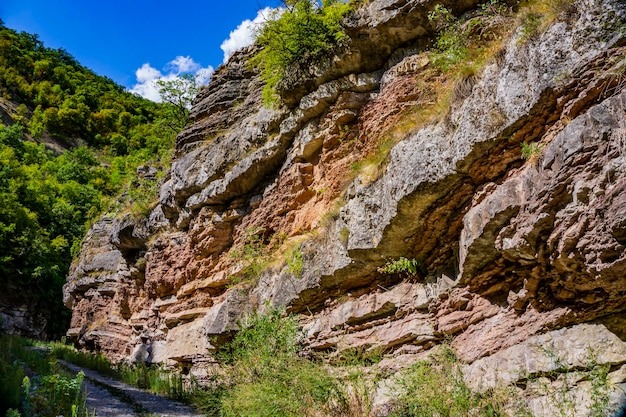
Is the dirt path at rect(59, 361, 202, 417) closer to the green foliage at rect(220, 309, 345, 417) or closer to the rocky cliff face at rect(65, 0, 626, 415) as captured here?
the green foliage at rect(220, 309, 345, 417)

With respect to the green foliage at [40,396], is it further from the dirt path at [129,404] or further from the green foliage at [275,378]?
the green foliage at [275,378]

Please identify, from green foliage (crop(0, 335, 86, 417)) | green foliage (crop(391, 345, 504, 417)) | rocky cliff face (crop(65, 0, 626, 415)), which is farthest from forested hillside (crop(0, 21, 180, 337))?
green foliage (crop(391, 345, 504, 417))

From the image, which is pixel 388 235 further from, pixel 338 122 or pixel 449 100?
pixel 338 122

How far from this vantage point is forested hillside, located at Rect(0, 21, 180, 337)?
2524cm

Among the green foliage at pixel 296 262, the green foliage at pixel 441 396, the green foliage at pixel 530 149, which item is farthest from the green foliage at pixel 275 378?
the green foliage at pixel 530 149

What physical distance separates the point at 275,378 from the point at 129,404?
3.89 metres

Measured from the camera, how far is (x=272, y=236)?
10.6 meters

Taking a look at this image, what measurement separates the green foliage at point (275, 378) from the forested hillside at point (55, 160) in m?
9.98

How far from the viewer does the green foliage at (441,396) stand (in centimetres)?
449

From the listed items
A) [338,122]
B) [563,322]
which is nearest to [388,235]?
[563,322]

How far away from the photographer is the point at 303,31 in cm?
973

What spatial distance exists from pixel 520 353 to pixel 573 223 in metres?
1.55

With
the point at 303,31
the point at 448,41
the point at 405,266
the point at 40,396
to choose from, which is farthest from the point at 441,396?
the point at 303,31

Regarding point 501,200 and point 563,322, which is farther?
point 501,200
